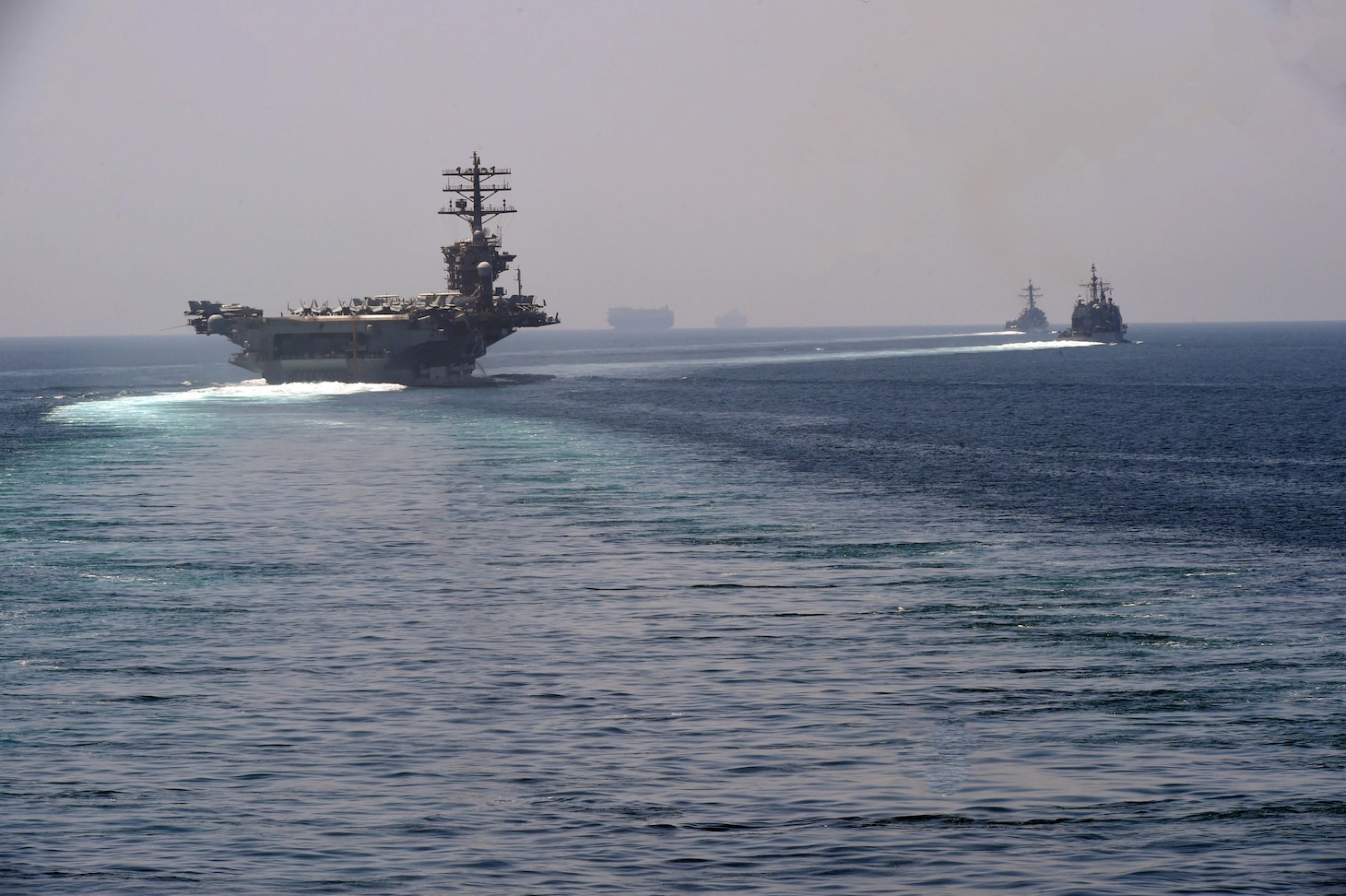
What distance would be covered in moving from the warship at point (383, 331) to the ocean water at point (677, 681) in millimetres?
65698

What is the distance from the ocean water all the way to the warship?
65.7 meters

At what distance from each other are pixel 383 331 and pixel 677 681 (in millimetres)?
104136

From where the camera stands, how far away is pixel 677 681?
909 inches

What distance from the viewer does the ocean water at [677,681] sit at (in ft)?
51.0

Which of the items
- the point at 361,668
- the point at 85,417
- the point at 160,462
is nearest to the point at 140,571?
the point at 361,668

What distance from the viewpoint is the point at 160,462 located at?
63.0 metres

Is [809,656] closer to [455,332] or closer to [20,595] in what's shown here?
[20,595]

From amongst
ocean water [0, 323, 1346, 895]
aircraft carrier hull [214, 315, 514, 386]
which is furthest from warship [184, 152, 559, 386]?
ocean water [0, 323, 1346, 895]

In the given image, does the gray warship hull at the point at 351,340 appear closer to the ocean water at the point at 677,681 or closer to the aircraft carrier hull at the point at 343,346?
the aircraft carrier hull at the point at 343,346

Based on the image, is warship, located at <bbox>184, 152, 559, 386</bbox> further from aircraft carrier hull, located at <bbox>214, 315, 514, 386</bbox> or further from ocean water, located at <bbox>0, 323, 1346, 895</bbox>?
ocean water, located at <bbox>0, 323, 1346, 895</bbox>

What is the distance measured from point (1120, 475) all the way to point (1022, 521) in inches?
571

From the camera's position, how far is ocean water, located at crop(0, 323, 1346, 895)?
15531mm

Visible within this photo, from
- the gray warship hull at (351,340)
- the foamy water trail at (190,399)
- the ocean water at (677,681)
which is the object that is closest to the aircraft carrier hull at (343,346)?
the gray warship hull at (351,340)

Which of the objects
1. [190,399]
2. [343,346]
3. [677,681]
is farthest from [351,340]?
[677,681]
